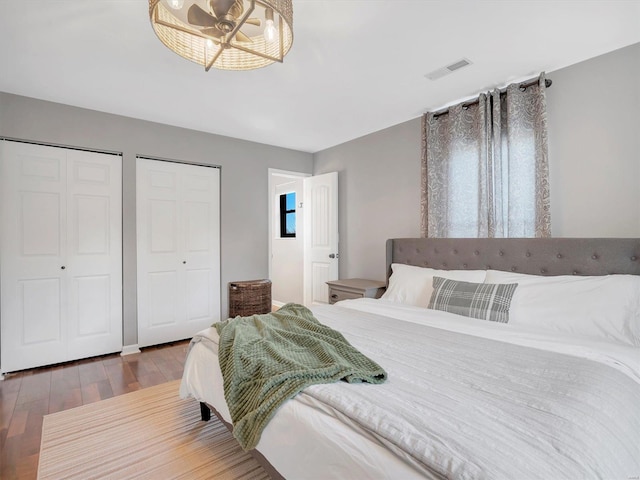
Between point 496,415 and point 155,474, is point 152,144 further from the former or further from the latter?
point 496,415

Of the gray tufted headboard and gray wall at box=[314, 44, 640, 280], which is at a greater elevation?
gray wall at box=[314, 44, 640, 280]

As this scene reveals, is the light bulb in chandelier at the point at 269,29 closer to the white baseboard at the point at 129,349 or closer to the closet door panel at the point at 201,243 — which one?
the closet door panel at the point at 201,243

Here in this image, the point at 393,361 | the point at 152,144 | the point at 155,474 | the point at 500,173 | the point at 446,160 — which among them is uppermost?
the point at 152,144

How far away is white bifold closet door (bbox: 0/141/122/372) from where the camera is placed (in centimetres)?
289

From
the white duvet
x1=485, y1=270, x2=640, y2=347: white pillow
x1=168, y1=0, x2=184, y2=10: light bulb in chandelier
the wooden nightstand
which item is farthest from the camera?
the wooden nightstand

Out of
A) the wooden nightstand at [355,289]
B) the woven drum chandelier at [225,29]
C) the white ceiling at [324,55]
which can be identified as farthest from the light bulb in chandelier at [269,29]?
the wooden nightstand at [355,289]

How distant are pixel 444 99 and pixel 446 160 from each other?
0.56 m

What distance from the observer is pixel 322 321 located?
2.19 metres

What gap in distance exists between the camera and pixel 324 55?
226 cm

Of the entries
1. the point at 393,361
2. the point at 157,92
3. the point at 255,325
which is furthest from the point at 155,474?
the point at 157,92

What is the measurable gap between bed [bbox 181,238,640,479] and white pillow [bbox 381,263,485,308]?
1.6 inches

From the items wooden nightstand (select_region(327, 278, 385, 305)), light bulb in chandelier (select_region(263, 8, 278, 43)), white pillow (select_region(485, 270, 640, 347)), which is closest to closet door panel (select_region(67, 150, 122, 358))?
wooden nightstand (select_region(327, 278, 385, 305))

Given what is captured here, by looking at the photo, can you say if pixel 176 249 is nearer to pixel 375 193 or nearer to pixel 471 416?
pixel 375 193

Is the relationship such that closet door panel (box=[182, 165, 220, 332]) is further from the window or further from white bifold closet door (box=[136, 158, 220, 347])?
the window
